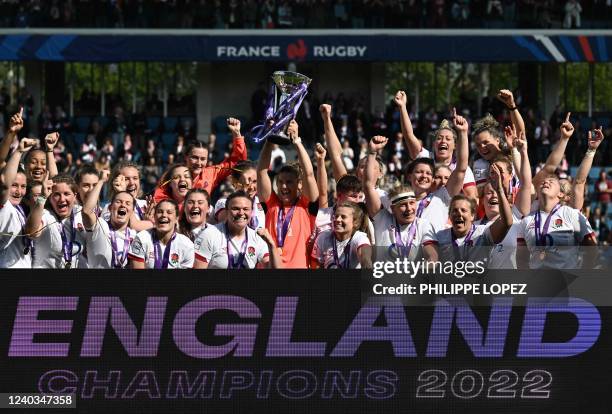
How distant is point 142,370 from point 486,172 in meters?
3.48

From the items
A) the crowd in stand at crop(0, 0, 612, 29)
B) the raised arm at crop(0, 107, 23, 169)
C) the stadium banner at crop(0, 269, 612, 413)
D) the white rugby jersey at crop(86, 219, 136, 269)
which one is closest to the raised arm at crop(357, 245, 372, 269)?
the stadium banner at crop(0, 269, 612, 413)

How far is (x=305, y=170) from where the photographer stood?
10609 millimetres

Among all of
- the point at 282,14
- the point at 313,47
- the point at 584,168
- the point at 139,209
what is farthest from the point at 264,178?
the point at 282,14

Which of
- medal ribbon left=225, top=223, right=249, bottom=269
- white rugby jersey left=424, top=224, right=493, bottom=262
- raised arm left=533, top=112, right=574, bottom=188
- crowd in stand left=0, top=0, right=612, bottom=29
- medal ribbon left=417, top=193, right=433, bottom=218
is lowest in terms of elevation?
medal ribbon left=225, top=223, right=249, bottom=269

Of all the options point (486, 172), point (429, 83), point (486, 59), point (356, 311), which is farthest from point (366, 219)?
point (429, 83)

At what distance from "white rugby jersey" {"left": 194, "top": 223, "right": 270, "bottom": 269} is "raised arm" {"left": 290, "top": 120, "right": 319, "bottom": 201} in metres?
0.84

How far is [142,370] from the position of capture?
9289mm

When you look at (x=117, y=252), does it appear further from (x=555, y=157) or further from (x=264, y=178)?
(x=555, y=157)

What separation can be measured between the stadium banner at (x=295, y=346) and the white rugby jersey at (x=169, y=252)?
0.47 metres

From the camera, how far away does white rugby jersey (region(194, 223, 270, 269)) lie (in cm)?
983

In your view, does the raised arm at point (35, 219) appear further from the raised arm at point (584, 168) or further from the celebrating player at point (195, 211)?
the raised arm at point (584, 168)

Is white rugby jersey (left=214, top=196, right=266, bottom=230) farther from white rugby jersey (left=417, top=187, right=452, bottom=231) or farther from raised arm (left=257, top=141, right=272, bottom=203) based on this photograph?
white rugby jersey (left=417, top=187, right=452, bottom=231)

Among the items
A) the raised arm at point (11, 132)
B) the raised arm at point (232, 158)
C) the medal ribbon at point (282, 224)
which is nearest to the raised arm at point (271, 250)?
the medal ribbon at point (282, 224)

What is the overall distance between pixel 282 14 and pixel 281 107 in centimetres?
2285
